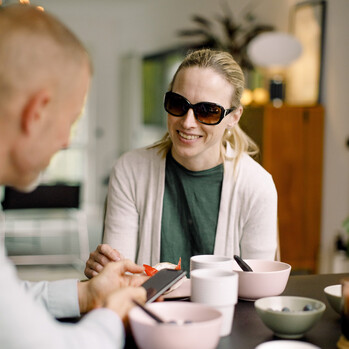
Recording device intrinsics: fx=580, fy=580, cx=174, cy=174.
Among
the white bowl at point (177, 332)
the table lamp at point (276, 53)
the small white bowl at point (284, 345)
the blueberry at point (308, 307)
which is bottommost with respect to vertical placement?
the small white bowl at point (284, 345)

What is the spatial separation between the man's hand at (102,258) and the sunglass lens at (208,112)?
572 mm

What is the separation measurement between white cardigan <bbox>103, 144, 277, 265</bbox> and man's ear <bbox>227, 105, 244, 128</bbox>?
0.10 m

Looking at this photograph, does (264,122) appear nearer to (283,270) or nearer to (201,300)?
(283,270)

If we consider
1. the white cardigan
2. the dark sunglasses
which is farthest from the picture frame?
the dark sunglasses

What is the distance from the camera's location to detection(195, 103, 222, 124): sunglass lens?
190cm

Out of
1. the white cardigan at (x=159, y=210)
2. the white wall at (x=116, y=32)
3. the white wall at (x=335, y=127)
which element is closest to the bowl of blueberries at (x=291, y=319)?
the white cardigan at (x=159, y=210)

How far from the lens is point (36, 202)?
4.76 metres

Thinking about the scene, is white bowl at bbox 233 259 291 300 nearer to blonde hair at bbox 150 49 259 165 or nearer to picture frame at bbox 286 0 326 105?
blonde hair at bbox 150 49 259 165

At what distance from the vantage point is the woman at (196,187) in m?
1.93

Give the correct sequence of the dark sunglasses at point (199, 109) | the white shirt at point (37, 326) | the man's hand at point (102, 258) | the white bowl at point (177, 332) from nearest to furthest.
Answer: the white shirt at point (37, 326), the white bowl at point (177, 332), the man's hand at point (102, 258), the dark sunglasses at point (199, 109)

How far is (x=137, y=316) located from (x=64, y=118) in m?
0.36

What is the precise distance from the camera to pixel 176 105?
1.92 meters

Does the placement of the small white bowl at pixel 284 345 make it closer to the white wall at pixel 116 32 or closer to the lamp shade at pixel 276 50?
the lamp shade at pixel 276 50

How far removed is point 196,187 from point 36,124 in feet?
3.96
